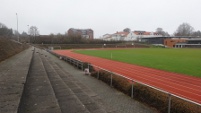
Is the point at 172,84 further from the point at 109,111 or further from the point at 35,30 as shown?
the point at 35,30

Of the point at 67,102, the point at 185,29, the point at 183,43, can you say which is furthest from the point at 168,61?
the point at 185,29

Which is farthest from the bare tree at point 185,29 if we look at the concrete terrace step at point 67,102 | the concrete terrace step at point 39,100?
the concrete terrace step at point 39,100

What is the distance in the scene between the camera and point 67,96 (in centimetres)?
900

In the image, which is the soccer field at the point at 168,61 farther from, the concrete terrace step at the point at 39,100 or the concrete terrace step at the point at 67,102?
the concrete terrace step at the point at 39,100

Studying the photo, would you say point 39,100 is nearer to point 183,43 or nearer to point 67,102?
point 67,102

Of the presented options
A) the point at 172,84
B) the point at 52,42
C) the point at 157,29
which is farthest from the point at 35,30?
the point at 172,84

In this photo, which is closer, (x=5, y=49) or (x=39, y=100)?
(x=39, y=100)

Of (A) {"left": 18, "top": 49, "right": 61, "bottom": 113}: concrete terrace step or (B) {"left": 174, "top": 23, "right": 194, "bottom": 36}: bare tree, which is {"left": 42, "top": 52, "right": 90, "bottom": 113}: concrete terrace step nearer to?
(A) {"left": 18, "top": 49, "right": 61, "bottom": 113}: concrete terrace step

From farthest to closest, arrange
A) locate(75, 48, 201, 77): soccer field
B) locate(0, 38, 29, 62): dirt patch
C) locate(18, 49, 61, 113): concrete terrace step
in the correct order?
locate(75, 48, 201, 77): soccer field
locate(0, 38, 29, 62): dirt patch
locate(18, 49, 61, 113): concrete terrace step

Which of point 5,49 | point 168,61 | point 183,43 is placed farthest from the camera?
point 183,43

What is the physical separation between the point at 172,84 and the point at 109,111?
7546mm

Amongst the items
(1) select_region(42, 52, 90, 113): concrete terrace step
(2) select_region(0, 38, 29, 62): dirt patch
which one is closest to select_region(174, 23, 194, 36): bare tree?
(2) select_region(0, 38, 29, 62): dirt patch

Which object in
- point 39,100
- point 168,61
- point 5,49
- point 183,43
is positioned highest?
point 183,43

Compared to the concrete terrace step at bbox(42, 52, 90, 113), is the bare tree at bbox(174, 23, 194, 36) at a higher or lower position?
higher
